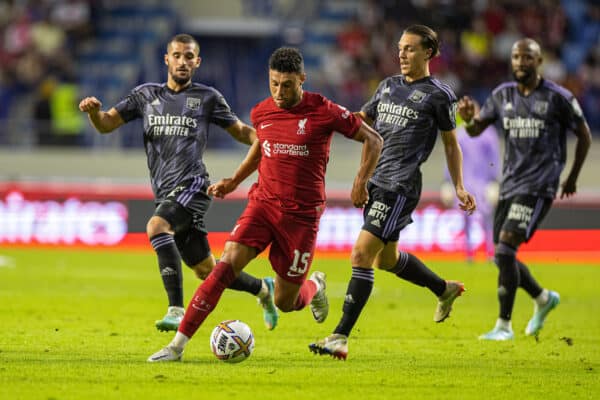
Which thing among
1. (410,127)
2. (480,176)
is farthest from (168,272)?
(480,176)

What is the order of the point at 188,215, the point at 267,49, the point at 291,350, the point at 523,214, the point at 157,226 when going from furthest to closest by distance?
the point at 267,49 < the point at 523,214 < the point at 188,215 < the point at 157,226 < the point at 291,350

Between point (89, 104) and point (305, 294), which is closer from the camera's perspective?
point (89, 104)

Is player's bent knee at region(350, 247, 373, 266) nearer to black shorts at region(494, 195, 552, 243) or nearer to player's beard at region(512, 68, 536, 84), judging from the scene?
black shorts at region(494, 195, 552, 243)

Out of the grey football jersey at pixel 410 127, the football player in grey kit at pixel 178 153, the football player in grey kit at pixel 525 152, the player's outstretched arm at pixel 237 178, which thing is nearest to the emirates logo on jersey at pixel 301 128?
the player's outstretched arm at pixel 237 178

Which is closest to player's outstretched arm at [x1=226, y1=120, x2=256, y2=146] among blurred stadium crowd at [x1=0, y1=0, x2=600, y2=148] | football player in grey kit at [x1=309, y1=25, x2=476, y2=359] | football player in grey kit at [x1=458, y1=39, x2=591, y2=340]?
football player in grey kit at [x1=309, y1=25, x2=476, y2=359]

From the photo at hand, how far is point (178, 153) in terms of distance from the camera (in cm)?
974

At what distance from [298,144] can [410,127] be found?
1.17 metres

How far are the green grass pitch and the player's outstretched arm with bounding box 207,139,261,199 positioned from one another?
4.11 feet

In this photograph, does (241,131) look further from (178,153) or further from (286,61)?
(286,61)

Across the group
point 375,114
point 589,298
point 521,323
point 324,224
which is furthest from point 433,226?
point 375,114

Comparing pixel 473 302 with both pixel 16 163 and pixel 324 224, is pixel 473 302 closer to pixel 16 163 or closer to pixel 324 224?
pixel 324 224

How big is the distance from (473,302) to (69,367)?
7.10 m

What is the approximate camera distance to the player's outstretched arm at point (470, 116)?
33.1ft

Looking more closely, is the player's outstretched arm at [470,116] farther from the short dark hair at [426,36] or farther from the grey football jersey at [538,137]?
the short dark hair at [426,36]
